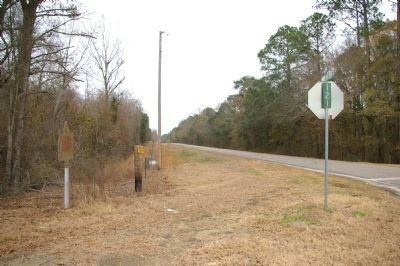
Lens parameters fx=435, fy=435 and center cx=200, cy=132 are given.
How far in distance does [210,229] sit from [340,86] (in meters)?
32.2

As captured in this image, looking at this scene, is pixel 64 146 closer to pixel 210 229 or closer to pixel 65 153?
pixel 65 153

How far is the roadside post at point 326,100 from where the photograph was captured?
9125 mm

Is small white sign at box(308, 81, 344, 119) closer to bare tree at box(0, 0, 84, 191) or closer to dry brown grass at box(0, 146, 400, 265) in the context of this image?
dry brown grass at box(0, 146, 400, 265)

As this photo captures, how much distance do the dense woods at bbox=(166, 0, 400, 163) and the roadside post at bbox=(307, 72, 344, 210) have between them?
2503 cm

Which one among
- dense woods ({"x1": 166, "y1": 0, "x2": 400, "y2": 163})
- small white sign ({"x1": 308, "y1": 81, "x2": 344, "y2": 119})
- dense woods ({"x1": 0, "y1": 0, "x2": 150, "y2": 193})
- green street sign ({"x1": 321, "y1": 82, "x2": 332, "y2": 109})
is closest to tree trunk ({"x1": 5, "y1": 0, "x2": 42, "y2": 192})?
dense woods ({"x1": 0, "y1": 0, "x2": 150, "y2": 193})

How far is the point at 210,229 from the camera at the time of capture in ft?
25.8

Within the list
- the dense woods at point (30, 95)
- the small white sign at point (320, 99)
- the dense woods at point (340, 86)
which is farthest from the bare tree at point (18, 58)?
the dense woods at point (340, 86)

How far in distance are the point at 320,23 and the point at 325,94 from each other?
39.2 meters

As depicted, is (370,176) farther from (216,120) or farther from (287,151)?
(216,120)

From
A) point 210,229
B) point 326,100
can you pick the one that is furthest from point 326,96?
point 210,229

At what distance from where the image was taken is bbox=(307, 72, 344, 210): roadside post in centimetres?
912

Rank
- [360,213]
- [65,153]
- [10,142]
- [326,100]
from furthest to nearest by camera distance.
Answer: [10,142], [65,153], [326,100], [360,213]

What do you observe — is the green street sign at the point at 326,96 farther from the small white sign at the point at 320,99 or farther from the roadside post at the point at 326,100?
the small white sign at the point at 320,99

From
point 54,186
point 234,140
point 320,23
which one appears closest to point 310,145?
point 320,23
